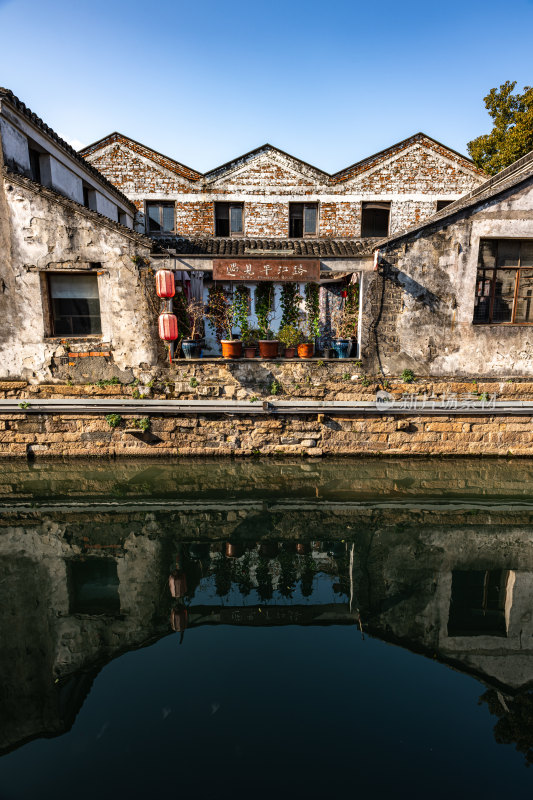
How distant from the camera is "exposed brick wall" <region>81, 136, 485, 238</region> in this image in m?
13.5

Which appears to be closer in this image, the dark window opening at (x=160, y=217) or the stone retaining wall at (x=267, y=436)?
the stone retaining wall at (x=267, y=436)

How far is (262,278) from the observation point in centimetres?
748

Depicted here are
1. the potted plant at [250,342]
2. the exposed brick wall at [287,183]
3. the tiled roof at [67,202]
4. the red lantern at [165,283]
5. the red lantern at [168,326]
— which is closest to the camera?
the tiled roof at [67,202]

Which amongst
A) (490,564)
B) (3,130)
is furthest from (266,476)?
(3,130)

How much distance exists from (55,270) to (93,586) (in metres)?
5.53

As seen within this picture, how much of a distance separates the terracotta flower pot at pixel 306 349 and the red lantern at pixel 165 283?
256cm

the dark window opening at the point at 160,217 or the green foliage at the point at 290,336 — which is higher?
the dark window opening at the point at 160,217

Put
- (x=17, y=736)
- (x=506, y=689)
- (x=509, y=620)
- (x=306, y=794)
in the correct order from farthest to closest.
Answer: (x=509, y=620) → (x=506, y=689) → (x=17, y=736) → (x=306, y=794)

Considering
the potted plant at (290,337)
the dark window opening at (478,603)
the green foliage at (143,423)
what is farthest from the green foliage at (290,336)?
the dark window opening at (478,603)

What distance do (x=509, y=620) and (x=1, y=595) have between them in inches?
196

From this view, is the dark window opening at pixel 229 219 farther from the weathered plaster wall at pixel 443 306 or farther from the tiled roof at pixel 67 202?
the weathered plaster wall at pixel 443 306

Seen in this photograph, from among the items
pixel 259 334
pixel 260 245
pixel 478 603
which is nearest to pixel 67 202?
pixel 259 334

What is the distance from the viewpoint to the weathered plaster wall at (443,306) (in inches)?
291

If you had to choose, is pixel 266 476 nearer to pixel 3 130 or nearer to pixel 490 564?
pixel 490 564
